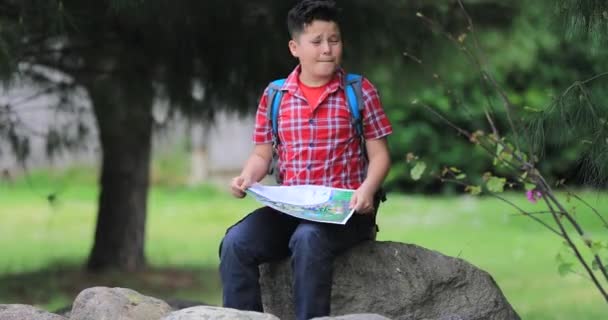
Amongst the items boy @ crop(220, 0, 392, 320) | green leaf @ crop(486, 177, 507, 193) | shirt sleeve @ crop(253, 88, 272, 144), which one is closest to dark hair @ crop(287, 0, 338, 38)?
boy @ crop(220, 0, 392, 320)

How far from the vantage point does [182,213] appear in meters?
12.7

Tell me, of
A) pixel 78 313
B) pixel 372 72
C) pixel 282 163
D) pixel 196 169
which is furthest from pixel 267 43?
pixel 196 169

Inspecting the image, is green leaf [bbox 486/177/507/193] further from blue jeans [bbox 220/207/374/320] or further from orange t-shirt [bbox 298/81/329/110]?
orange t-shirt [bbox 298/81/329/110]

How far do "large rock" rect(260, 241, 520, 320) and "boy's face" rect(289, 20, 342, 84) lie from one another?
616mm

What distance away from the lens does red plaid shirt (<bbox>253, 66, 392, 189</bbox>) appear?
382cm

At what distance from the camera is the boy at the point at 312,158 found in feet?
12.3

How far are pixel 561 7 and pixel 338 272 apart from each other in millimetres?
1182

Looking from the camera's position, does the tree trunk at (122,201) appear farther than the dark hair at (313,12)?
Yes

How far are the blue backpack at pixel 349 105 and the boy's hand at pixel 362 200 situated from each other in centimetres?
26

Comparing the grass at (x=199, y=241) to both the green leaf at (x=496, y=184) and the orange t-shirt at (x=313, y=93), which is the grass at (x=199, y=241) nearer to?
the green leaf at (x=496, y=184)

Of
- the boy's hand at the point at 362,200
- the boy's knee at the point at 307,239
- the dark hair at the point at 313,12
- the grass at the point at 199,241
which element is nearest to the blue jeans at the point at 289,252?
the boy's knee at the point at 307,239

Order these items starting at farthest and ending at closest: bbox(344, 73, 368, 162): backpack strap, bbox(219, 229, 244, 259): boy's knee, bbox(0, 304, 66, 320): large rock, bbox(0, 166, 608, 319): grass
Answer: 1. bbox(0, 166, 608, 319): grass
2. bbox(344, 73, 368, 162): backpack strap
3. bbox(219, 229, 244, 259): boy's knee
4. bbox(0, 304, 66, 320): large rock

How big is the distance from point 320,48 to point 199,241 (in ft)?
22.0

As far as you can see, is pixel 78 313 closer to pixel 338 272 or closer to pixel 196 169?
pixel 338 272
